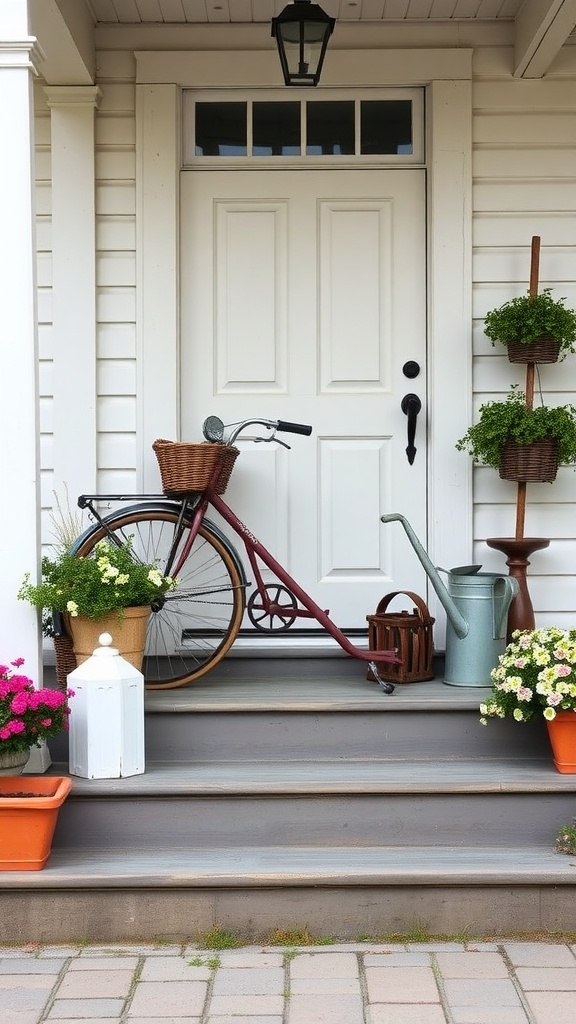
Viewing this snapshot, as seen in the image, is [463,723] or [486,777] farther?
[463,723]

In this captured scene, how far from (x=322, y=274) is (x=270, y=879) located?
2349mm

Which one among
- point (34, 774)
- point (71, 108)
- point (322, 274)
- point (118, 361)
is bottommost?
point (34, 774)

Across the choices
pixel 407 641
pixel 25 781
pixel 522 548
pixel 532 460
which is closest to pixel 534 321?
pixel 532 460

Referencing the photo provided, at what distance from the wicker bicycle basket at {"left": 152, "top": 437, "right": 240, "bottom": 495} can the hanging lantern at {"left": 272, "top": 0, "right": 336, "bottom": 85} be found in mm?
1249

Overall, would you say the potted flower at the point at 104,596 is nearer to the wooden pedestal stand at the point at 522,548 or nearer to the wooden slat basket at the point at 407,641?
the wooden slat basket at the point at 407,641

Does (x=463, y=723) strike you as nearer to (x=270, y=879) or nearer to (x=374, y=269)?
(x=270, y=879)

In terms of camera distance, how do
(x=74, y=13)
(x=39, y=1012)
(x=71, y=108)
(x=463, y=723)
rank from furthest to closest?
(x=71, y=108), (x=74, y=13), (x=463, y=723), (x=39, y=1012)

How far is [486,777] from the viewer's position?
320 centimetres

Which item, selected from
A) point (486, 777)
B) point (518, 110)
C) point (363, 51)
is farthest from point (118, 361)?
point (486, 777)

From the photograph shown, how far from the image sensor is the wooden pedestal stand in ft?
12.8

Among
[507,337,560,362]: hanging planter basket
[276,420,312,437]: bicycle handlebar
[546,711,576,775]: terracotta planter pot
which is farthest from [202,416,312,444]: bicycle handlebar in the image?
[546,711,576,775]: terracotta planter pot

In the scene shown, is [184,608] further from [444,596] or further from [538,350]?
[538,350]

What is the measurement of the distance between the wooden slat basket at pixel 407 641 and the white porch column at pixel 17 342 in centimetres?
122

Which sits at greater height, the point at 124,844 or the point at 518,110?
the point at 518,110
